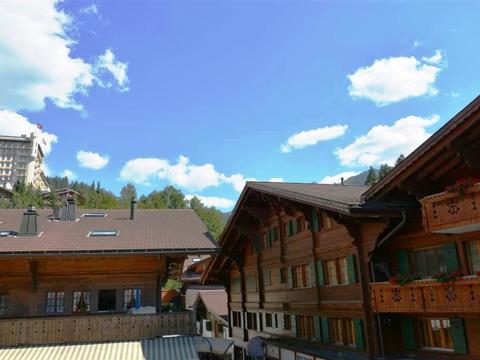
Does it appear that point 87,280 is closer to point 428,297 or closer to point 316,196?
point 316,196

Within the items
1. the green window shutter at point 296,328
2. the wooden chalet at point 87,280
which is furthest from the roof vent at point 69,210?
the green window shutter at point 296,328

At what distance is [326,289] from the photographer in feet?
59.3

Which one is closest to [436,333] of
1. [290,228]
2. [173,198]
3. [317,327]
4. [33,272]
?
[317,327]

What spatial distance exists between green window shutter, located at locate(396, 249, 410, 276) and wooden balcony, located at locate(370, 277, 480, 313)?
3.16 ft

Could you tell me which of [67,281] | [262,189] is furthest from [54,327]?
[262,189]

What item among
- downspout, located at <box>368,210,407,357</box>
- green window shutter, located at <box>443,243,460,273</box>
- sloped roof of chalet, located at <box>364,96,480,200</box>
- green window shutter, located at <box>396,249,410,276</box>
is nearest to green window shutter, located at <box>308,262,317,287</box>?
downspout, located at <box>368,210,407,357</box>

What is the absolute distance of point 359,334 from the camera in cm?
1571

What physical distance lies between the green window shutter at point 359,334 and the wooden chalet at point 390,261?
5 cm

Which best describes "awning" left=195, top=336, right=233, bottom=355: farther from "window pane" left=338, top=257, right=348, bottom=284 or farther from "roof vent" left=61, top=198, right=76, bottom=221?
"roof vent" left=61, top=198, right=76, bottom=221

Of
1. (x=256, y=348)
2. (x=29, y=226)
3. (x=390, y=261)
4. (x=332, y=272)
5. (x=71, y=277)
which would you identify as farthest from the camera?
(x=256, y=348)

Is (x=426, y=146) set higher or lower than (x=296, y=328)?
higher

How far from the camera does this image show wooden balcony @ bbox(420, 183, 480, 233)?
36.9 ft

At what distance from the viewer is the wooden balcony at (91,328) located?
1563cm

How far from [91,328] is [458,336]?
12312 mm
